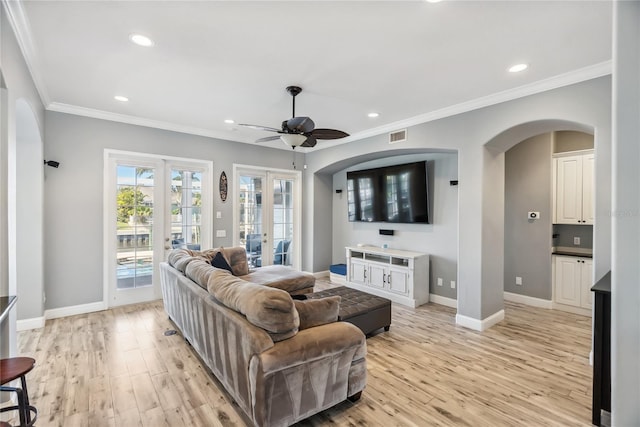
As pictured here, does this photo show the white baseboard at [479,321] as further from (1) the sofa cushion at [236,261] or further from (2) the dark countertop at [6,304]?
(2) the dark countertop at [6,304]

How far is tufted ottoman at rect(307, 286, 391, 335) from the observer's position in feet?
10.8

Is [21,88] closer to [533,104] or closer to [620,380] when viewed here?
[620,380]

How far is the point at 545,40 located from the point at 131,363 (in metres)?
4.68

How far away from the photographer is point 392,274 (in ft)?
16.3

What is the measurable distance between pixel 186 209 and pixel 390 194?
3.62 meters

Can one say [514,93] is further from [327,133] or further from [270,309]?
[270,309]

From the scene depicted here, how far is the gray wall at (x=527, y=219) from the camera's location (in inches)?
182

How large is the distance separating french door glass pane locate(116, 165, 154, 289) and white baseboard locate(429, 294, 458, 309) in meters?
4.65

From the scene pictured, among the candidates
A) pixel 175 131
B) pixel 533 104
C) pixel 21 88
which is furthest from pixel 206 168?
pixel 533 104

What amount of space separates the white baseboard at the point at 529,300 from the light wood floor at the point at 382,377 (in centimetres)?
56

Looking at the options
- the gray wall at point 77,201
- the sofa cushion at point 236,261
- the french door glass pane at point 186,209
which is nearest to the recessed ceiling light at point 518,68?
the sofa cushion at point 236,261

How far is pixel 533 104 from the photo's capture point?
3.30 metres

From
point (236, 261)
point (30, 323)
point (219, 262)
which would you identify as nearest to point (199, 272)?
point (219, 262)

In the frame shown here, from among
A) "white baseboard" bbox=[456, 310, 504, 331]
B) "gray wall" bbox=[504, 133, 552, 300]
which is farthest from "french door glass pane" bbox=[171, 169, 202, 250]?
"gray wall" bbox=[504, 133, 552, 300]
